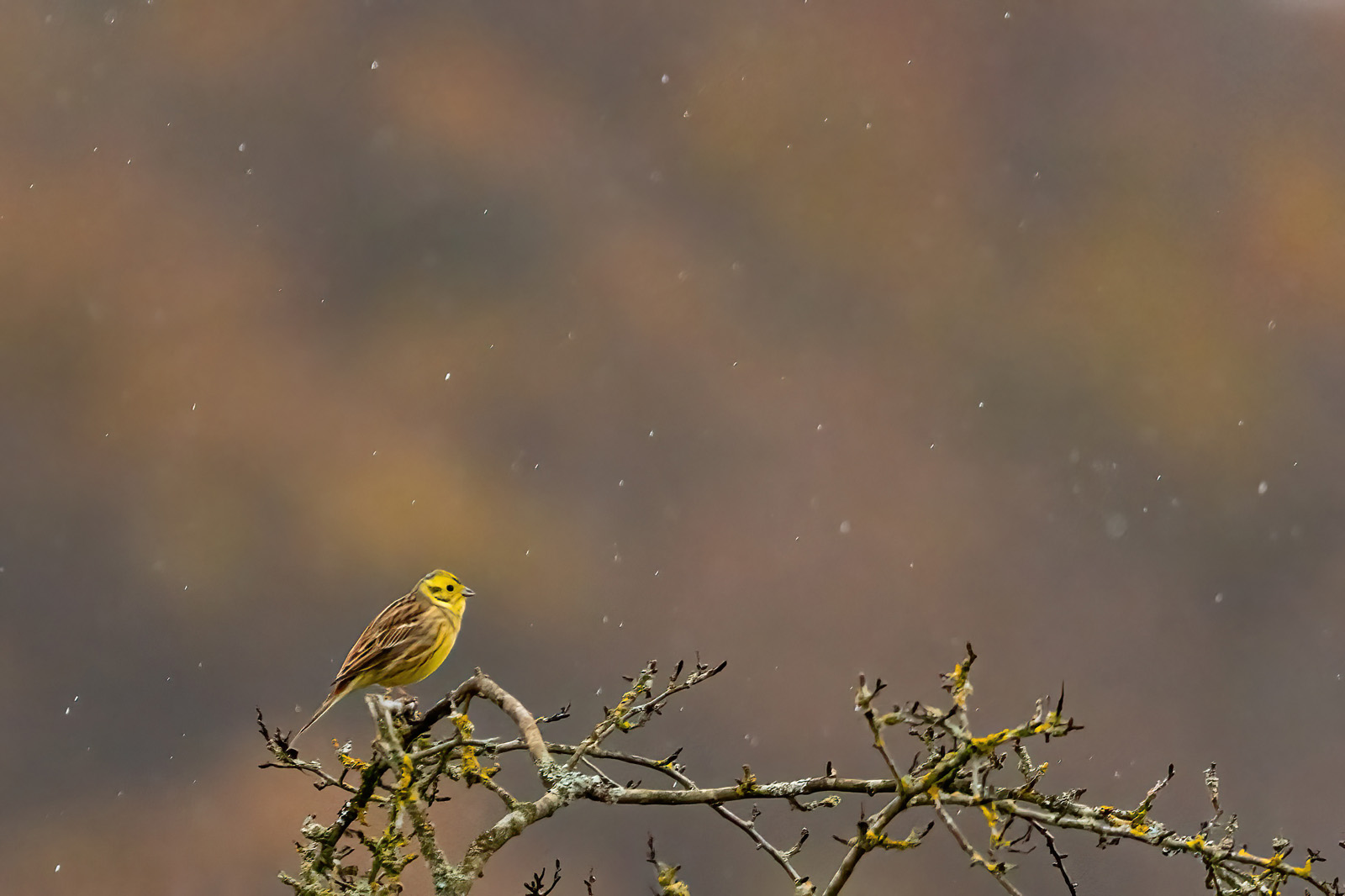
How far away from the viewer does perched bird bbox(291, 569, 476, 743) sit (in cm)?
200

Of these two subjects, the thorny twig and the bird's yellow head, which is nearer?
the thorny twig

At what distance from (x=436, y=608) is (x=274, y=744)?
88 centimetres

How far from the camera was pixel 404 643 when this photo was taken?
199 cm

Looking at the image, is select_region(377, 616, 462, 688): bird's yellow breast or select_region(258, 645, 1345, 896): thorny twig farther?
select_region(377, 616, 462, 688): bird's yellow breast

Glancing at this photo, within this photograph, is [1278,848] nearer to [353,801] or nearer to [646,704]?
[646,704]

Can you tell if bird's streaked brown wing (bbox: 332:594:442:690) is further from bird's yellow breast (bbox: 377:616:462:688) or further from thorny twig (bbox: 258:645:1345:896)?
thorny twig (bbox: 258:645:1345:896)

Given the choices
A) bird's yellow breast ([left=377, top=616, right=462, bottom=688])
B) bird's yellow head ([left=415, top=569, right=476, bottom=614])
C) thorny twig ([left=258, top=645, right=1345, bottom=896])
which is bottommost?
thorny twig ([left=258, top=645, right=1345, bottom=896])

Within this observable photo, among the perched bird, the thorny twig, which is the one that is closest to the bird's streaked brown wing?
the perched bird

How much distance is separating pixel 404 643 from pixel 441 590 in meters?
0.13

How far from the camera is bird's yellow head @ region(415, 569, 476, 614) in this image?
206cm

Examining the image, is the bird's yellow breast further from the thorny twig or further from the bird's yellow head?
the thorny twig

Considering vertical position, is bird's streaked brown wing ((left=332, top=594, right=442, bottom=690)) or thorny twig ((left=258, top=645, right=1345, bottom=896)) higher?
bird's streaked brown wing ((left=332, top=594, right=442, bottom=690))

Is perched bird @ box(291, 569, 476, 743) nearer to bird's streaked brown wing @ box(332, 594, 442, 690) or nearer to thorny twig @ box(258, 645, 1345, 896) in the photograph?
bird's streaked brown wing @ box(332, 594, 442, 690)

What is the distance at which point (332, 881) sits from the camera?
944 millimetres
